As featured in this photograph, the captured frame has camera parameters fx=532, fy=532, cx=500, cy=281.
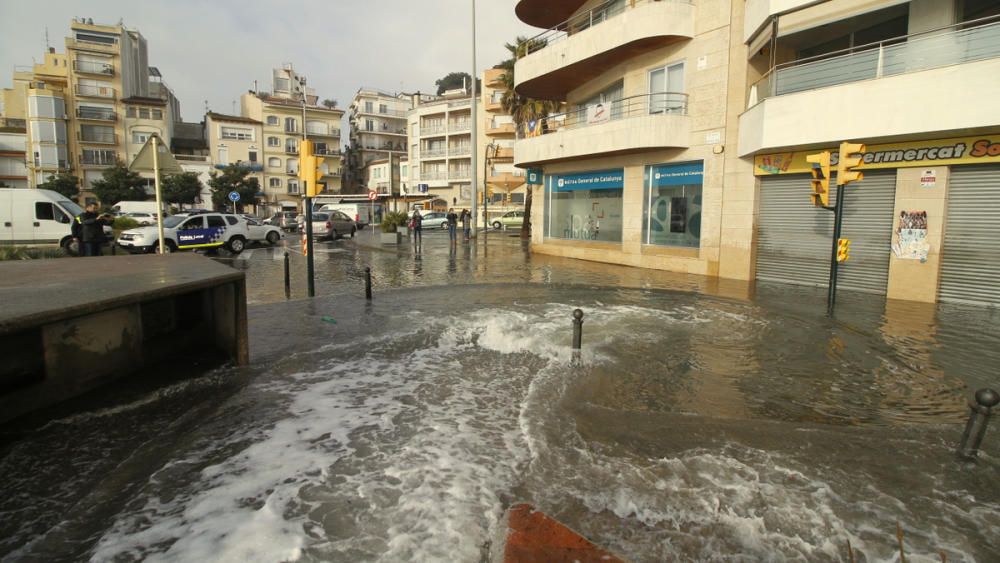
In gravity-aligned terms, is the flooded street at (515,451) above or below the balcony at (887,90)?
below

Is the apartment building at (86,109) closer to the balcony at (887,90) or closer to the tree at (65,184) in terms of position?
the tree at (65,184)

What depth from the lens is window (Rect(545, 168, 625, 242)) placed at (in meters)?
20.0

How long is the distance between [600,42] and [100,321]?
57.5 ft

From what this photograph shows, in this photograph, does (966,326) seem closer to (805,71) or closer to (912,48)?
(912,48)

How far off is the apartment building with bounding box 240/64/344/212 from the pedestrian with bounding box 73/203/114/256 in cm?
5333

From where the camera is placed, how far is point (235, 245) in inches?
902

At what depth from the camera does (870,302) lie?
Answer: 11.9m

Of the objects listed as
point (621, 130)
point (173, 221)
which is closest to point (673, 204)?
point (621, 130)

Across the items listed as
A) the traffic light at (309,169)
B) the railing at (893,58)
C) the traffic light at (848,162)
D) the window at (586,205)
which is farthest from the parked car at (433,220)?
the traffic light at (848,162)

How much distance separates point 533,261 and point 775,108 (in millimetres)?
9621

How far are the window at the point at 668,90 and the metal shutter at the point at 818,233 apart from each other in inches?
156

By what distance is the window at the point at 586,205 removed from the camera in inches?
787

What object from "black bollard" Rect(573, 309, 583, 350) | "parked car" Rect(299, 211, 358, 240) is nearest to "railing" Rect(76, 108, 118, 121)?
"parked car" Rect(299, 211, 358, 240)

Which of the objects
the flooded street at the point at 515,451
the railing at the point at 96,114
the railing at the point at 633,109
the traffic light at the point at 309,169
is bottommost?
the flooded street at the point at 515,451
